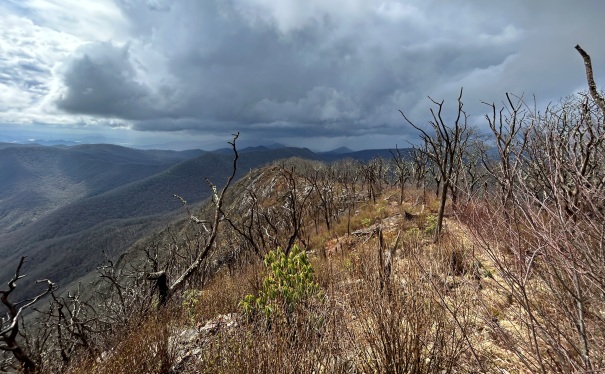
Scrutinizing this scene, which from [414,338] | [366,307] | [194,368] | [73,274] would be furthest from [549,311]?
[73,274]

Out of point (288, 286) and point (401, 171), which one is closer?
point (288, 286)

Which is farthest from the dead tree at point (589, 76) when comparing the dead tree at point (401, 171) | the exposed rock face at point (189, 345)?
the dead tree at point (401, 171)

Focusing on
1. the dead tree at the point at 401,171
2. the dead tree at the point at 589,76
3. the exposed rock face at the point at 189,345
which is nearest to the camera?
the dead tree at the point at 589,76

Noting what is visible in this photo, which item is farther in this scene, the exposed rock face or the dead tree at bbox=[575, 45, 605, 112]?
the exposed rock face

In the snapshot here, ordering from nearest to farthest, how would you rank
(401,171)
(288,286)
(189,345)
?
(288,286), (189,345), (401,171)

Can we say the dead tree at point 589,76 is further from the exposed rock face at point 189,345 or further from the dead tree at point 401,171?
the dead tree at point 401,171

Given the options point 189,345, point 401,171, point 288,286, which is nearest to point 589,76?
point 288,286

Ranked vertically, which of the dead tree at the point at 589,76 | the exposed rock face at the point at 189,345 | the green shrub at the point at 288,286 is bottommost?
the exposed rock face at the point at 189,345

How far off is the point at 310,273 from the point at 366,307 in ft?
5.08

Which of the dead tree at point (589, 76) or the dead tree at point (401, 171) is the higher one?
the dead tree at point (589, 76)

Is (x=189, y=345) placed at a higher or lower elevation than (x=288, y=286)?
lower

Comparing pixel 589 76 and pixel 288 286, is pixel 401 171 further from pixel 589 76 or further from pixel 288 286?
pixel 589 76

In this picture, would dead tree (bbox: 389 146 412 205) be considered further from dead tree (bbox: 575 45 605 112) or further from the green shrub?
dead tree (bbox: 575 45 605 112)

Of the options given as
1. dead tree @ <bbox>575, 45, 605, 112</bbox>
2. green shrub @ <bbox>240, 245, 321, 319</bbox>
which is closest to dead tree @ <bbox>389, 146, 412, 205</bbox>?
green shrub @ <bbox>240, 245, 321, 319</bbox>
